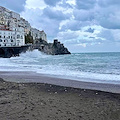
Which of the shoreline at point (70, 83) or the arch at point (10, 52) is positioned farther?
the arch at point (10, 52)

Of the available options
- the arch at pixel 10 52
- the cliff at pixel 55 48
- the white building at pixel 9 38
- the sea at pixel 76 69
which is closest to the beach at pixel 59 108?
the sea at pixel 76 69

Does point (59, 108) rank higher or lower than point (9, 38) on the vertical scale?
lower

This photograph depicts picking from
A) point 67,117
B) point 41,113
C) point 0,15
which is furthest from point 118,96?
point 0,15

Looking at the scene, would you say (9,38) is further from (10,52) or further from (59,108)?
(59,108)

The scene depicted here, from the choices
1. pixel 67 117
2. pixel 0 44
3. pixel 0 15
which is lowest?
pixel 67 117

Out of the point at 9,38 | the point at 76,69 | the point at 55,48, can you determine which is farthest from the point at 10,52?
the point at 55,48

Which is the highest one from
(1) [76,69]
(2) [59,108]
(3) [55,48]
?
(3) [55,48]

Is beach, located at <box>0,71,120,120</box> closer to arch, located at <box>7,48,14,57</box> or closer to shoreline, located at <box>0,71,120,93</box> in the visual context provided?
shoreline, located at <box>0,71,120,93</box>

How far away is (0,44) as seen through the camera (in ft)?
221

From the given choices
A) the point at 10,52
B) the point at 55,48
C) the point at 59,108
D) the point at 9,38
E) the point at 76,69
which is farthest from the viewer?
the point at 55,48

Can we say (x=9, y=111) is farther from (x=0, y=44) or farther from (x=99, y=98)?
(x=0, y=44)

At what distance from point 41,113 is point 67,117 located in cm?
80

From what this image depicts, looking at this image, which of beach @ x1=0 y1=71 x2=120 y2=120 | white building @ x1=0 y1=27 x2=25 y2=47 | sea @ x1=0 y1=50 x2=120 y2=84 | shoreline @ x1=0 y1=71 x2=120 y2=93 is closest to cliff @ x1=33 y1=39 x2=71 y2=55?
white building @ x1=0 y1=27 x2=25 y2=47

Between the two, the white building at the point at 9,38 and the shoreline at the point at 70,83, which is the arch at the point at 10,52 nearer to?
the white building at the point at 9,38
